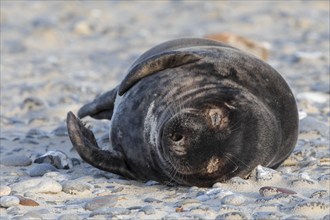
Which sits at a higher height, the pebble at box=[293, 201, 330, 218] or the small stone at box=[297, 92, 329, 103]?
the small stone at box=[297, 92, 329, 103]

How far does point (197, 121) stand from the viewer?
4270mm

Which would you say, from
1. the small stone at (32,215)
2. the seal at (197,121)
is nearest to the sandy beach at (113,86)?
the small stone at (32,215)

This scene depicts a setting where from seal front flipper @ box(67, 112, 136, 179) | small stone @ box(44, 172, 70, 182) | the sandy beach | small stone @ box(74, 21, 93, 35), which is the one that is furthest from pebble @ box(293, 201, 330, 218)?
small stone @ box(74, 21, 93, 35)

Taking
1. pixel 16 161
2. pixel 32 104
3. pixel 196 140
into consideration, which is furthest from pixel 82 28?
pixel 196 140

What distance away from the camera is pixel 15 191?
4.39 m

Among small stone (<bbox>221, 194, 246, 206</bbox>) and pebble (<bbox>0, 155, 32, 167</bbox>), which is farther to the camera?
pebble (<bbox>0, 155, 32, 167</bbox>)

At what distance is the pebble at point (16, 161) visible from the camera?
511 cm

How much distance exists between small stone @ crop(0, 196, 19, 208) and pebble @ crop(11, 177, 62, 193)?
0.86 feet

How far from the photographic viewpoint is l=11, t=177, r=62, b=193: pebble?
439 centimetres

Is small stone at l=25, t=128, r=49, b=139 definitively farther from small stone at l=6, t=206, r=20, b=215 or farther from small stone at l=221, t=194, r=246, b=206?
small stone at l=221, t=194, r=246, b=206

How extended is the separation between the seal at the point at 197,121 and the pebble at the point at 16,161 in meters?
0.48

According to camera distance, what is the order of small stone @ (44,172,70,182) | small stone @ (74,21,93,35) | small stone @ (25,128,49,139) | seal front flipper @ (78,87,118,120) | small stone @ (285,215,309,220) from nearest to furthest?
small stone @ (285,215,309,220)
small stone @ (44,172,70,182)
seal front flipper @ (78,87,118,120)
small stone @ (25,128,49,139)
small stone @ (74,21,93,35)

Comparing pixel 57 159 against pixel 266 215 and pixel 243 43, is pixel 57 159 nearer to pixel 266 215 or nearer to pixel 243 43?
pixel 266 215

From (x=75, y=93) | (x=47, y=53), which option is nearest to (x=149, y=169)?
(x=75, y=93)
